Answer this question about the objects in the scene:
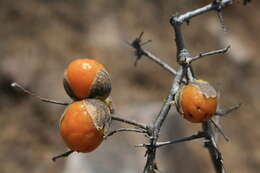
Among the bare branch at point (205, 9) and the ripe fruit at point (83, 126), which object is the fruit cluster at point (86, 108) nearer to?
the ripe fruit at point (83, 126)

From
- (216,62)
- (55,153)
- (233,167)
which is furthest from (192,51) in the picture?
(55,153)

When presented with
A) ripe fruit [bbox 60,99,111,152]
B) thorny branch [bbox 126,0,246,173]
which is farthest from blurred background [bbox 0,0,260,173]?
ripe fruit [bbox 60,99,111,152]

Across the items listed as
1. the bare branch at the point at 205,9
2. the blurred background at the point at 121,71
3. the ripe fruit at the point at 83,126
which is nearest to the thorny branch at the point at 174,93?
the bare branch at the point at 205,9

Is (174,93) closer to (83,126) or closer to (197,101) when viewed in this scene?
(197,101)

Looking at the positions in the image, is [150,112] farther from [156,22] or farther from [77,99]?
[77,99]

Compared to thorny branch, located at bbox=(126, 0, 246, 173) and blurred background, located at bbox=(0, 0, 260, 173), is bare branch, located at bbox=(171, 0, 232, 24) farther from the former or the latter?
blurred background, located at bbox=(0, 0, 260, 173)

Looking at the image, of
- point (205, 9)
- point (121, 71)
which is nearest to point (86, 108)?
point (205, 9)
